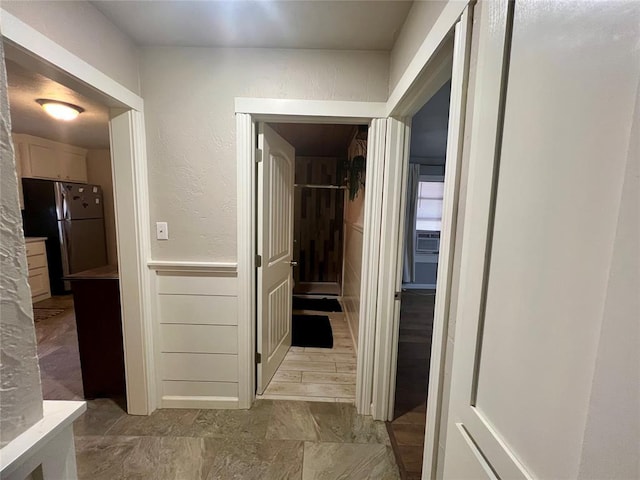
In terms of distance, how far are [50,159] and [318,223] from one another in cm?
405

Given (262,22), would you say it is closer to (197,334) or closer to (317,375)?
(197,334)

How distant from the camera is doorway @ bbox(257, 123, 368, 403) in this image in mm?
2088

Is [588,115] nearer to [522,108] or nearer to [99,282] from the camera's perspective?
[522,108]

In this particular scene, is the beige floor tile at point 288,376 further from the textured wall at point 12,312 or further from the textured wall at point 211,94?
the textured wall at point 12,312

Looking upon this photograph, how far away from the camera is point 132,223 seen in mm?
1646

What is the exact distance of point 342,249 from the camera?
4.57 metres

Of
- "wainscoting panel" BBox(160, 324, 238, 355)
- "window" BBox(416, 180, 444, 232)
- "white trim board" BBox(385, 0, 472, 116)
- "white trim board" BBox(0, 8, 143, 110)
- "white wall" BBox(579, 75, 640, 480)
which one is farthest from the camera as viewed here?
"window" BBox(416, 180, 444, 232)

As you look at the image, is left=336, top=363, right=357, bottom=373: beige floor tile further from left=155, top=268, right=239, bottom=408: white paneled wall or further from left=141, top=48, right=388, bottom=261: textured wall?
left=141, top=48, right=388, bottom=261: textured wall

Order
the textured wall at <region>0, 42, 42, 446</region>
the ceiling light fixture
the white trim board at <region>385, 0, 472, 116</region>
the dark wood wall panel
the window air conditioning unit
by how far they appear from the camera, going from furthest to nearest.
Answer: the window air conditioning unit < the dark wood wall panel < the ceiling light fixture < the white trim board at <region>385, 0, 472, 116</region> < the textured wall at <region>0, 42, 42, 446</region>

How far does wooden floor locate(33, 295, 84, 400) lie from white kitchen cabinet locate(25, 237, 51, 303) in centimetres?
13

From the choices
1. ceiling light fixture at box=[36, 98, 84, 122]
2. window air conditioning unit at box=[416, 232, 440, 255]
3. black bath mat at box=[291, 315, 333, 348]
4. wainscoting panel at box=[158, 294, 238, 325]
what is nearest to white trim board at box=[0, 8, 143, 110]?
wainscoting panel at box=[158, 294, 238, 325]

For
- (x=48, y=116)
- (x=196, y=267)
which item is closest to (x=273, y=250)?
(x=196, y=267)

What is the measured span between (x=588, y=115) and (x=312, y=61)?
1569mm

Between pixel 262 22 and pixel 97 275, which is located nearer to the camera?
pixel 262 22
